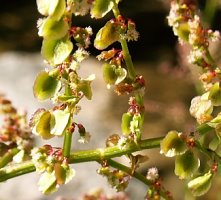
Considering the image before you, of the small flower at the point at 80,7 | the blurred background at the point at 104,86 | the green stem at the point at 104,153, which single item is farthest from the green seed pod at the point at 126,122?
the blurred background at the point at 104,86

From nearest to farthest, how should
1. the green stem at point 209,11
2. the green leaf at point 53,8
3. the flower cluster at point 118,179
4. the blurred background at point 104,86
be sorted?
the green leaf at point 53,8 < the flower cluster at point 118,179 < the green stem at point 209,11 < the blurred background at point 104,86

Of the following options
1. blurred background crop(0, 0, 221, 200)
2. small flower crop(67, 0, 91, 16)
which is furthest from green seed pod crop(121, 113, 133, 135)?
blurred background crop(0, 0, 221, 200)

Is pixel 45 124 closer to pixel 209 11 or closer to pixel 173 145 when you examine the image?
pixel 173 145

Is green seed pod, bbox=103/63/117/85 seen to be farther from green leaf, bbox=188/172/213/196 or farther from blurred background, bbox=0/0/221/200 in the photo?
blurred background, bbox=0/0/221/200

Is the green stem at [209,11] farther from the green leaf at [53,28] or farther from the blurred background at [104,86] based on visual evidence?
the green leaf at [53,28]

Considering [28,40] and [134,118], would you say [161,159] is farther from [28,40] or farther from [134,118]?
[134,118]
